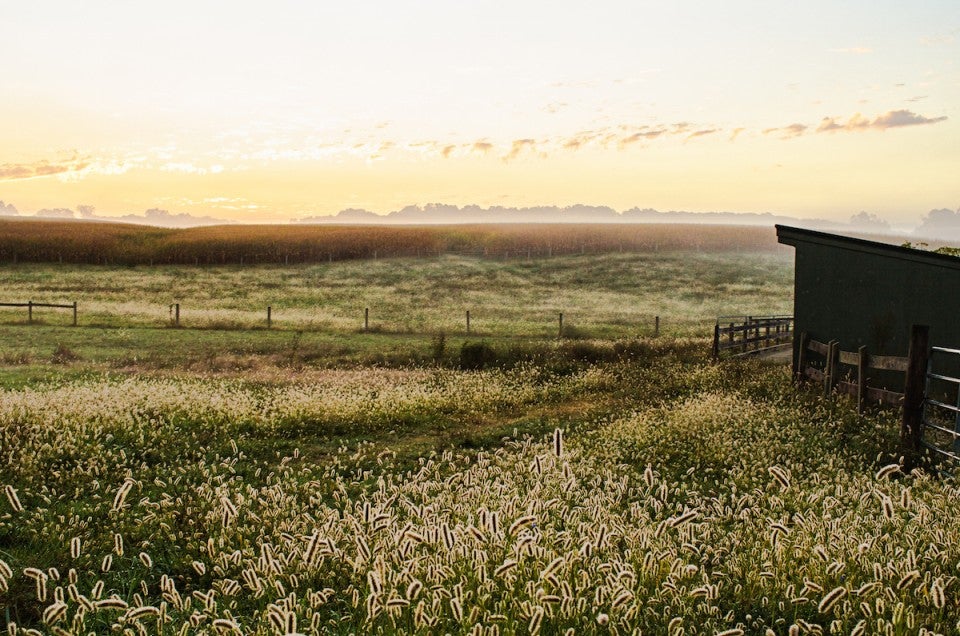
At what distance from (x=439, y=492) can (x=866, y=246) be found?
48.0ft

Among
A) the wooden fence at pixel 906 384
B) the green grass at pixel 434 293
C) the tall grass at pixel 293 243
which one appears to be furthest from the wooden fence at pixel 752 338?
the tall grass at pixel 293 243

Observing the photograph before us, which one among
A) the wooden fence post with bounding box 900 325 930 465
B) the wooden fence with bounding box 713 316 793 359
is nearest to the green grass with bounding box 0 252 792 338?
the wooden fence with bounding box 713 316 793 359

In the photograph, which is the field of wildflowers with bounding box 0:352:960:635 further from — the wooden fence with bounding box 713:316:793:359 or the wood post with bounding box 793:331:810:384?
the wooden fence with bounding box 713:316:793:359

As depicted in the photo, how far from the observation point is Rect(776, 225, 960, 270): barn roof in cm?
1702

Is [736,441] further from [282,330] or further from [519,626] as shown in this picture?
[282,330]

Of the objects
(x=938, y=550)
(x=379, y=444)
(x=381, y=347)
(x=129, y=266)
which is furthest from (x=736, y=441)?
(x=129, y=266)

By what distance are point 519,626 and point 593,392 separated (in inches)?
628

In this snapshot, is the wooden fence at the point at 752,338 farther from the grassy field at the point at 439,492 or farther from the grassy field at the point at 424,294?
the grassy field at the point at 424,294

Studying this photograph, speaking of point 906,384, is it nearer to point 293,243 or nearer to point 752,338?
point 752,338

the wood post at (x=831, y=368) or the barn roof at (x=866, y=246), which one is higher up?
the barn roof at (x=866, y=246)

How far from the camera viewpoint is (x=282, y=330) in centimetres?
3759

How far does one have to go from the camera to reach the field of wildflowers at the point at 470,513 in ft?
16.9

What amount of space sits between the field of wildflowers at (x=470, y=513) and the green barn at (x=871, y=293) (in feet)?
7.47

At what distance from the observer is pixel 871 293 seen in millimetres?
18797
